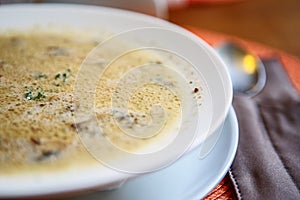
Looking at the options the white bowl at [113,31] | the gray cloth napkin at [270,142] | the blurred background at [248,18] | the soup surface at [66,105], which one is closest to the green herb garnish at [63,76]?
the soup surface at [66,105]

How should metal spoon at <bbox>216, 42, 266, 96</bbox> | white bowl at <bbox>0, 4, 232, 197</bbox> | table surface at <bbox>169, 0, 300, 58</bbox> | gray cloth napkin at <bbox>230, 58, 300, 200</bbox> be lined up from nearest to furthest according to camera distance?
white bowl at <bbox>0, 4, 232, 197</bbox> < gray cloth napkin at <bbox>230, 58, 300, 200</bbox> < metal spoon at <bbox>216, 42, 266, 96</bbox> < table surface at <bbox>169, 0, 300, 58</bbox>

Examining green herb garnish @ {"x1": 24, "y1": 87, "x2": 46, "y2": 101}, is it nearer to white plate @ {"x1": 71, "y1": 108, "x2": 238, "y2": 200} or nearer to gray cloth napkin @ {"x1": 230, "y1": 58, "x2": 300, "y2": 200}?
white plate @ {"x1": 71, "y1": 108, "x2": 238, "y2": 200}

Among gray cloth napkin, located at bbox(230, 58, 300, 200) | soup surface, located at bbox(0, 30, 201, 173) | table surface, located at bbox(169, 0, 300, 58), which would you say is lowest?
gray cloth napkin, located at bbox(230, 58, 300, 200)

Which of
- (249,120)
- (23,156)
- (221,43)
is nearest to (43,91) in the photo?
(23,156)

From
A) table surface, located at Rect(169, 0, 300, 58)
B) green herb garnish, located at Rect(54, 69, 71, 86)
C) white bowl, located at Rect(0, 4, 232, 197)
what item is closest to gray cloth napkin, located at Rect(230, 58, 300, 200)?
white bowl, located at Rect(0, 4, 232, 197)

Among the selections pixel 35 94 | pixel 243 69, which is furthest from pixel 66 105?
pixel 243 69
